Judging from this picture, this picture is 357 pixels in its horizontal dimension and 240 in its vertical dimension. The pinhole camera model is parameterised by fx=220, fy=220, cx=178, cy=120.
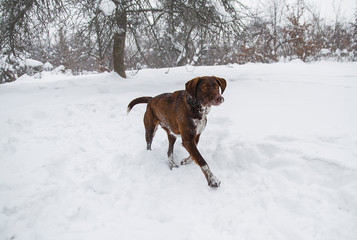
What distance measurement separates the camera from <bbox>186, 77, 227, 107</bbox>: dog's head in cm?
248

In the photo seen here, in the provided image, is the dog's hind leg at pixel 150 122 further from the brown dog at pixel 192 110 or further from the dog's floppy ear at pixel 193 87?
the dog's floppy ear at pixel 193 87

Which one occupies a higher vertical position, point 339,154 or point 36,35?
point 36,35

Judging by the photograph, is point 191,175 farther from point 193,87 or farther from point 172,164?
point 193,87

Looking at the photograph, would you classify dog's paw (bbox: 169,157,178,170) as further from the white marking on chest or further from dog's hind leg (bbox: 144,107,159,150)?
the white marking on chest

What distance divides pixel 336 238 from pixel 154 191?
188 cm

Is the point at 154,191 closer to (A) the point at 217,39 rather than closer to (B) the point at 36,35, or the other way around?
(A) the point at 217,39

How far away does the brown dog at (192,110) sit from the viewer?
8.39 feet

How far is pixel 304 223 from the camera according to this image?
6.60 ft

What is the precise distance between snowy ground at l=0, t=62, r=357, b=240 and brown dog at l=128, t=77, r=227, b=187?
451 mm

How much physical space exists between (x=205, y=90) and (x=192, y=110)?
315 millimetres

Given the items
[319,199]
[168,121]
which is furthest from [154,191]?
[319,199]

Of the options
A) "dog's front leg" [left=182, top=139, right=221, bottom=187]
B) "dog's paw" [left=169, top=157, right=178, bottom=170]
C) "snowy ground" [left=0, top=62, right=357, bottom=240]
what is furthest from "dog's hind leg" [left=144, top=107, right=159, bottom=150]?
"dog's front leg" [left=182, top=139, right=221, bottom=187]

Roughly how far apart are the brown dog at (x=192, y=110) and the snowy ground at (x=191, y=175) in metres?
0.45

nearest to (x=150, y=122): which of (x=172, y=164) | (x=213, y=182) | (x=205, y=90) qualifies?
(x=172, y=164)
